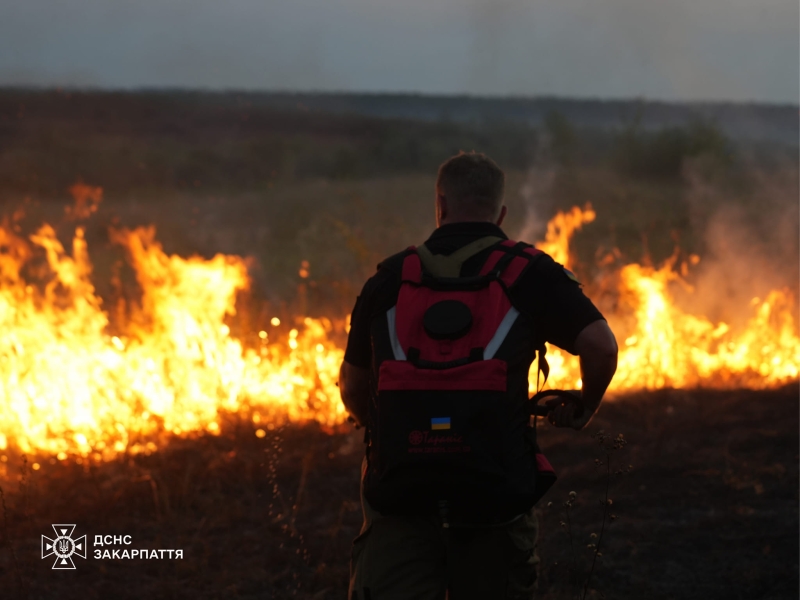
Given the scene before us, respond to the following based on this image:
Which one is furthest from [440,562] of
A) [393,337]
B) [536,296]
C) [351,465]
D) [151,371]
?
[151,371]

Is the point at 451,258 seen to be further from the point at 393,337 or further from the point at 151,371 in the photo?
the point at 151,371

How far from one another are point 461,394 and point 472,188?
719mm

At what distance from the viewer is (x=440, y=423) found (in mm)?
2436

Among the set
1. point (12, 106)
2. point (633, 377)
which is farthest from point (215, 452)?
point (12, 106)

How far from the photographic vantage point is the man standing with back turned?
8.02 ft

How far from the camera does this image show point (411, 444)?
2449mm

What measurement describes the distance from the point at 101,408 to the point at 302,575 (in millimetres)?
2966

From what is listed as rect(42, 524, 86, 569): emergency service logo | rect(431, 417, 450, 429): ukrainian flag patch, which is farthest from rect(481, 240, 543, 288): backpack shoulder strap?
rect(42, 524, 86, 569): emergency service logo

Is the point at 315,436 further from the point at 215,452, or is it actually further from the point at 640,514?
the point at 640,514

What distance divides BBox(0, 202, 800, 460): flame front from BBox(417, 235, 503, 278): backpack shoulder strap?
4166mm

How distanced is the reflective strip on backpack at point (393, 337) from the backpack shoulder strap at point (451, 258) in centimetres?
17

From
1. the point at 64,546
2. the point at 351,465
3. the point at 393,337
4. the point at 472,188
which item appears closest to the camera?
the point at 393,337

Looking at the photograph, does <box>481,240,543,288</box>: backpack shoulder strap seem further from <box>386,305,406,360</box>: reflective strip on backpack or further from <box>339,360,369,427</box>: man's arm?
<box>339,360,369,427</box>: man's arm

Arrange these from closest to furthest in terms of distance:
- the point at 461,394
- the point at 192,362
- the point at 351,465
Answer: the point at 461,394, the point at 351,465, the point at 192,362
